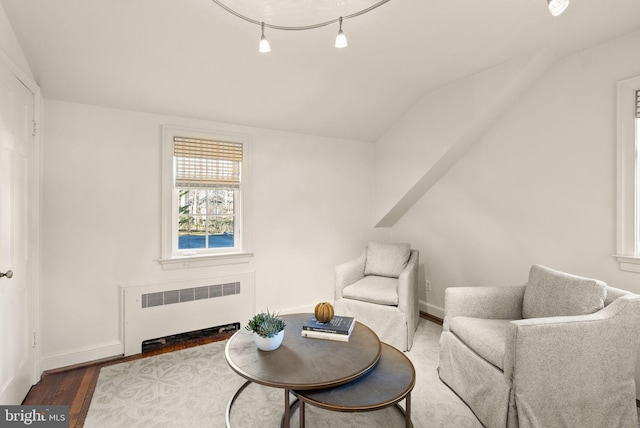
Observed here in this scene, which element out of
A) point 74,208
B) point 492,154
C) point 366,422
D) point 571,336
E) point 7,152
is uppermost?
point 492,154

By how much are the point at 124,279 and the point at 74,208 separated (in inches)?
28.7

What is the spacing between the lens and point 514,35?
2275 millimetres

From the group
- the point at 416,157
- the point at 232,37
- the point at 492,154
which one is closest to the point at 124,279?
the point at 232,37

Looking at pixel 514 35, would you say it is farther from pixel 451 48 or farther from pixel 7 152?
pixel 7 152

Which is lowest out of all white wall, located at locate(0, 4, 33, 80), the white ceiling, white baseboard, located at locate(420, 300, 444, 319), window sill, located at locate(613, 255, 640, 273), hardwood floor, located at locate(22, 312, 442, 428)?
hardwood floor, located at locate(22, 312, 442, 428)

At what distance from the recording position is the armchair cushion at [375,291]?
9.76ft

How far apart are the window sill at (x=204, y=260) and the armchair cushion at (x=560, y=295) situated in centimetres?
255

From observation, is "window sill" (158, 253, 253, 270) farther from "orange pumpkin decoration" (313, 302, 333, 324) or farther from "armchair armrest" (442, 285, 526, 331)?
"armchair armrest" (442, 285, 526, 331)

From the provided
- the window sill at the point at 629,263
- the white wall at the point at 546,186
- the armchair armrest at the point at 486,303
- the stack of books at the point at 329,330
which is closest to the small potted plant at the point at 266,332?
the stack of books at the point at 329,330

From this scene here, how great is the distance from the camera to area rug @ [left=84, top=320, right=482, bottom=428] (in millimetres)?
1936

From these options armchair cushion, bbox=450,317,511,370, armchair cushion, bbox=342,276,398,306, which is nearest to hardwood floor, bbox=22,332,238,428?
armchair cushion, bbox=342,276,398,306

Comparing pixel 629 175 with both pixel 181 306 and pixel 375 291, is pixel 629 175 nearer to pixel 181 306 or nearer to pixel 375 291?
pixel 375 291

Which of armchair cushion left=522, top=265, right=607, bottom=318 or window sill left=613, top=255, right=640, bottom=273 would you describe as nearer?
armchair cushion left=522, top=265, right=607, bottom=318

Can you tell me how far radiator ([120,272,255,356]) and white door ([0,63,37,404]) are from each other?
0.66 m
